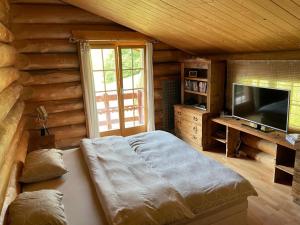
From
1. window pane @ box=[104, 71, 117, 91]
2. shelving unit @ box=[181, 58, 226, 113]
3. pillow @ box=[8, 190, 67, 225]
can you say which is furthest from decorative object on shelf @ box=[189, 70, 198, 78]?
pillow @ box=[8, 190, 67, 225]

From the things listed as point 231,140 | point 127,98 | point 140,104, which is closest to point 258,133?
point 231,140

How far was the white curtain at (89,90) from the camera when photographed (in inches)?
154

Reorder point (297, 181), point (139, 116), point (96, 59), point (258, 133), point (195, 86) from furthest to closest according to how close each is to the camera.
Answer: point (139, 116), point (195, 86), point (96, 59), point (258, 133), point (297, 181)

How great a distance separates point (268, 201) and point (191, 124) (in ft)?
6.30

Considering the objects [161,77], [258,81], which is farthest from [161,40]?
[258,81]

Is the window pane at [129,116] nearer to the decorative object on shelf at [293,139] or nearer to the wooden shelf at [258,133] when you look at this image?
the wooden shelf at [258,133]

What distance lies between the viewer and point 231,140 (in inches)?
153

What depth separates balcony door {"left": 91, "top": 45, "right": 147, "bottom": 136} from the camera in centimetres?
427

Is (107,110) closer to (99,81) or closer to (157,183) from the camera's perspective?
(99,81)

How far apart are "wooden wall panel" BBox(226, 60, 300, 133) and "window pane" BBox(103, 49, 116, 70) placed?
82.2 inches

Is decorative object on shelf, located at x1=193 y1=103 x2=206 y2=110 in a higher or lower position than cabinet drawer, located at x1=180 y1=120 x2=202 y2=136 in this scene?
higher

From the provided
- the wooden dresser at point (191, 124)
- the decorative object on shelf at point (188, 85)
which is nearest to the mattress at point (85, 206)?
the wooden dresser at point (191, 124)

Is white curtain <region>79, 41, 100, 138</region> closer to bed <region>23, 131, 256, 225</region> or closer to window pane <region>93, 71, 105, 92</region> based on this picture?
window pane <region>93, 71, 105, 92</region>

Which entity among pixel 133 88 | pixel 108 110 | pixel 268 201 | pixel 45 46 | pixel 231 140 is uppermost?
pixel 45 46
